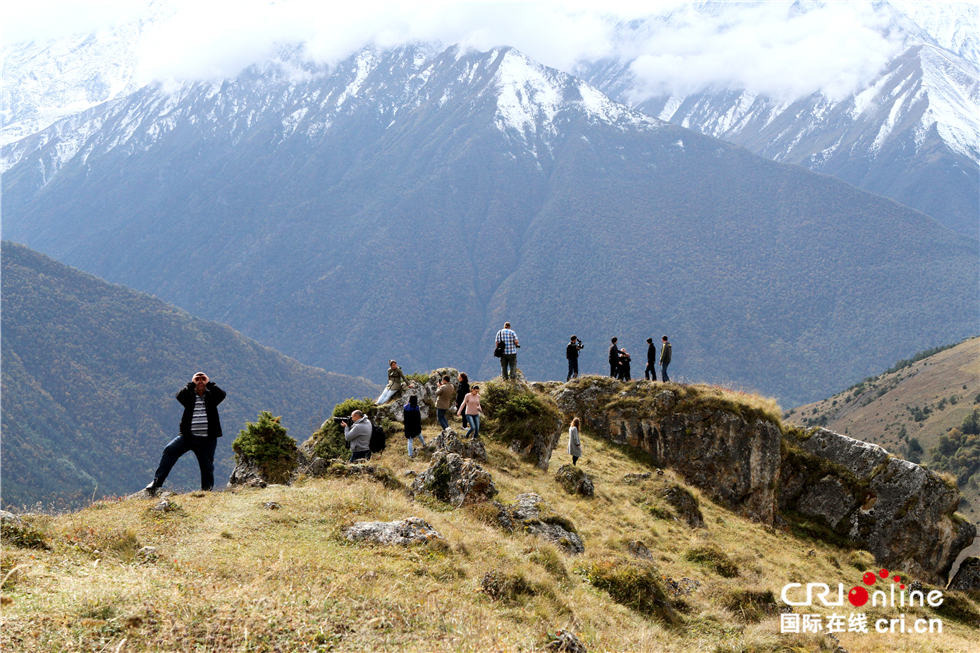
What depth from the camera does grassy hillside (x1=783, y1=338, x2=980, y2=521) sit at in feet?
470

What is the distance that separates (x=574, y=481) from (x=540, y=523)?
6.36 m

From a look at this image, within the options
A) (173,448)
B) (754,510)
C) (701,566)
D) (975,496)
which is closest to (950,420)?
(975,496)

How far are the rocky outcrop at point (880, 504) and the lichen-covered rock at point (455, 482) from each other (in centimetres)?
1814

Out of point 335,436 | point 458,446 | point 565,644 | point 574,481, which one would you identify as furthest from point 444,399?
point 565,644

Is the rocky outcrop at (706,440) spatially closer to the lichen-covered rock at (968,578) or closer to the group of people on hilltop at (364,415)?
the group of people on hilltop at (364,415)

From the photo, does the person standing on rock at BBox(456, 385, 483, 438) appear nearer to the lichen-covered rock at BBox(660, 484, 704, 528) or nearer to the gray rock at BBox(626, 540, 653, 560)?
the gray rock at BBox(626, 540, 653, 560)

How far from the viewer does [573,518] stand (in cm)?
1861

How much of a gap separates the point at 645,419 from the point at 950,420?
16984 centimetres

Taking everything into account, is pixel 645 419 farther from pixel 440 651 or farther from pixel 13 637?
pixel 13 637

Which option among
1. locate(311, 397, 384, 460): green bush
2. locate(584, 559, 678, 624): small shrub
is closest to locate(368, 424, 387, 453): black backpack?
locate(311, 397, 384, 460): green bush

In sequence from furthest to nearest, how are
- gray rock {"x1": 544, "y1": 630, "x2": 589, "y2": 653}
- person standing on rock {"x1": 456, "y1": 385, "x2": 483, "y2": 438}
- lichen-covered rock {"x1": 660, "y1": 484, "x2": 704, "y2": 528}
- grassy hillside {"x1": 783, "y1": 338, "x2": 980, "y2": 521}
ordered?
grassy hillside {"x1": 783, "y1": 338, "x2": 980, "y2": 521}, lichen-covered rock {"x1": 660, "y1": 484, "x2": 704, "y2": 528}, person standing on rock {"x1": 456, "y1": 385, "x2": 483, "y2": 438}, gray rock {"x1": 544, "y1": 630, "x2": 589, "y2": 653}

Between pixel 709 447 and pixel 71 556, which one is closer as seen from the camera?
pixel 71 556

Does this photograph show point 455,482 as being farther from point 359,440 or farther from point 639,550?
point 639,550

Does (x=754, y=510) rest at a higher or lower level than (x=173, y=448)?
lower
